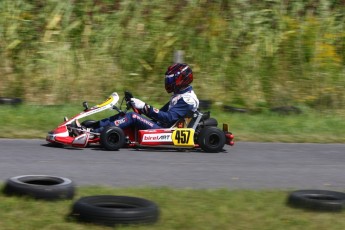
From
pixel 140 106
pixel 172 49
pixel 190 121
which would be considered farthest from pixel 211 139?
pixel 172 49

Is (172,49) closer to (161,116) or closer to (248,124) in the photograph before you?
(248,124)

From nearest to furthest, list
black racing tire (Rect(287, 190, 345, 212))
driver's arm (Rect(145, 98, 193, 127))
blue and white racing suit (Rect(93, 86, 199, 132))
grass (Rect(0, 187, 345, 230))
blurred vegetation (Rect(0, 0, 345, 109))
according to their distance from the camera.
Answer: grass (Rect(0, 187, 345, 230)), black racing tire (Rect(287, 190, 345, 212)), blue and white racing suit (Rect(93, 86, 199, 132)), driver's arm (Rect(145, 98, 193, 127)), blurred vegetation (Rect(0, 0, 345, 109))

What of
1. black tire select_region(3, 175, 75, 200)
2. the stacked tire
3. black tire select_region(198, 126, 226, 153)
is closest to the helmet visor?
black tire select_region(198, 126, 226, 153)

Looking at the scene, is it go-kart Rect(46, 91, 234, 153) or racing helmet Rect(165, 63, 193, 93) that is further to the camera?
racing helmet Rect(165, 63, 193, 93)

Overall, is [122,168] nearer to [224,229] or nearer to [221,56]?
[224,229]

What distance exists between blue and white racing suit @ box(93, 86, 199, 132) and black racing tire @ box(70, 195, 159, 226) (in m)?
3.90

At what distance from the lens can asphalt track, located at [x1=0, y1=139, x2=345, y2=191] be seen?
789 centimetres

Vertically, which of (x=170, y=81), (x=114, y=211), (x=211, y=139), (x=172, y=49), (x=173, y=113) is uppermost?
(x=172, y=49)

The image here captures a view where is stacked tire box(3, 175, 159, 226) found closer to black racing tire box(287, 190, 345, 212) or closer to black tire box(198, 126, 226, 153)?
black racing tire box(287, 190, 345, 212)

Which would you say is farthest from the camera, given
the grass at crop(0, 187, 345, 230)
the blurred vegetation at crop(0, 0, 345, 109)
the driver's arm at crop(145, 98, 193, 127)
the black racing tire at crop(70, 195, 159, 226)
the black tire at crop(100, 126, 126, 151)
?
the blurred vegetation at crop(0, 0, 345, 109)

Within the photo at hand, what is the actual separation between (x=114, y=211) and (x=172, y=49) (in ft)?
33.5

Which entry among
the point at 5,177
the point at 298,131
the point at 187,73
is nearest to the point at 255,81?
the point at 298,131

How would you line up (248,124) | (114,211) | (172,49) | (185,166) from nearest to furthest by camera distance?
(114,211) < (185,166) < (248,124) < (172,49)

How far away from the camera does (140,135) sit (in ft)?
32.4
